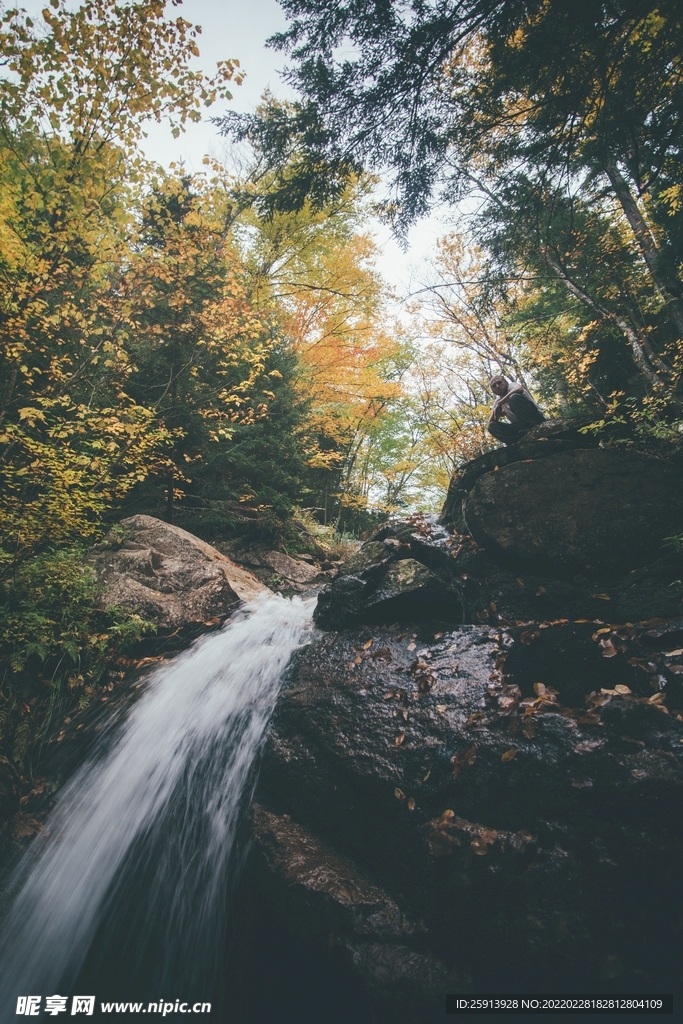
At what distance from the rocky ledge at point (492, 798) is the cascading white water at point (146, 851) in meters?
0.51

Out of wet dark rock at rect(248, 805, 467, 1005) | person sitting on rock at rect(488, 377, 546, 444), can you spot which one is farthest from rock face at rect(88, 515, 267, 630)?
person sitting on rock at rect(488, 377, 546, 444)

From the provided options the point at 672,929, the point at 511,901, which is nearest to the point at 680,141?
the point at 672,929

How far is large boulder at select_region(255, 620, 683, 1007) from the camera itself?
207 centimetres

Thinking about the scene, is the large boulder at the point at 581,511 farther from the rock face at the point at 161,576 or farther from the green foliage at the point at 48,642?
the green foliage at the point at 48,642

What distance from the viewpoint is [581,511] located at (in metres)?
4.86

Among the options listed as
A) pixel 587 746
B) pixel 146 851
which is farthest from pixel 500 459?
pixel 146 851

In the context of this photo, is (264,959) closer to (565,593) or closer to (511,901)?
(511,901)

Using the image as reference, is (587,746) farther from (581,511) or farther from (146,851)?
(146,851)

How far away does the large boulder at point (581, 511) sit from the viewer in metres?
4.54

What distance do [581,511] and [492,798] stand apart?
3.54 m

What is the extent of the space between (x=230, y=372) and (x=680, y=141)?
24.9 feet

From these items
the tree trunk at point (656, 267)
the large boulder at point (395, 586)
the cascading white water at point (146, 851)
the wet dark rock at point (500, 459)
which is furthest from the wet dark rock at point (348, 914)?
the tree trunk at point (656, 267)

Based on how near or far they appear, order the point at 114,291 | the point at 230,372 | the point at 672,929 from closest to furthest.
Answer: the point at 672,929, the point at 114,291, the point at 230,372

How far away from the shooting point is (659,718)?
2592 mm
